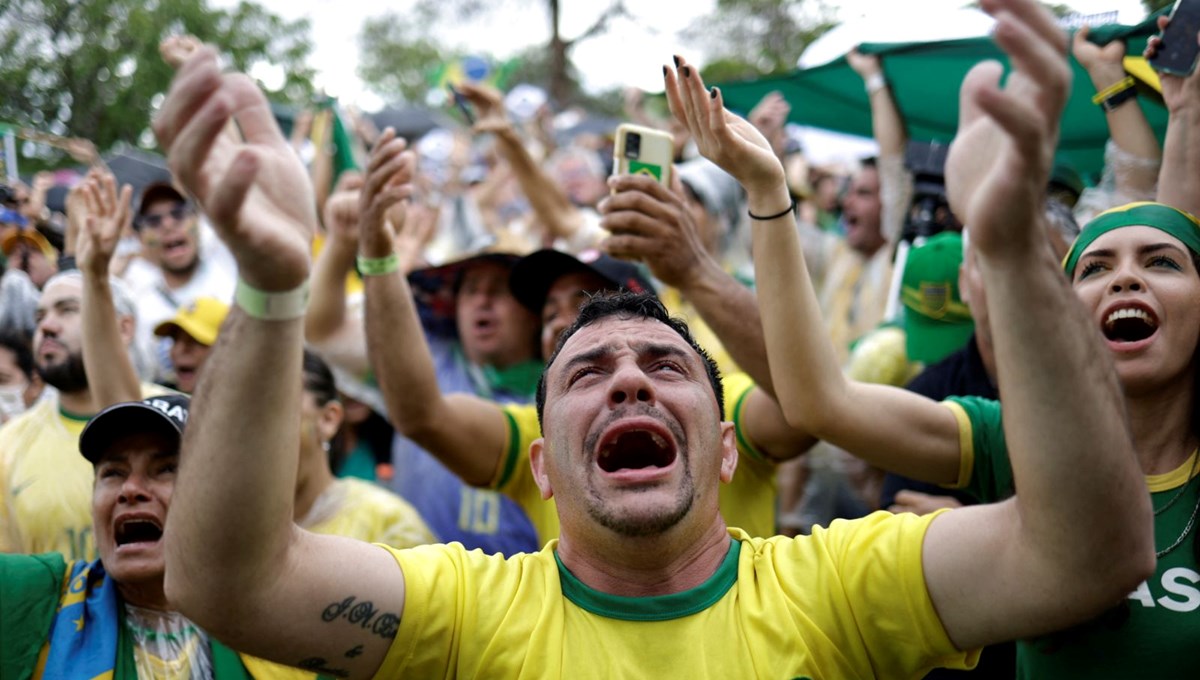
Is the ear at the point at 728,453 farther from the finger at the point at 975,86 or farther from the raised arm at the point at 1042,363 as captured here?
the finger at the point at 975,86

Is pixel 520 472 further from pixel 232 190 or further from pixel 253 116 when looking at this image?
pixel 232 190

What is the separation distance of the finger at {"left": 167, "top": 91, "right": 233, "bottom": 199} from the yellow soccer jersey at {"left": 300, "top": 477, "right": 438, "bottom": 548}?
7.08ft

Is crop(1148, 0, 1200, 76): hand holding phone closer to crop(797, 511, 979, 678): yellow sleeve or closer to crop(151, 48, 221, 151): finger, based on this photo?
crop(797, 511, 979, 678): yellow sleeve

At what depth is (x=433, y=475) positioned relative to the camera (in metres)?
4.66

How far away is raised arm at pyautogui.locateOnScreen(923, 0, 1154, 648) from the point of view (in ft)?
5.51

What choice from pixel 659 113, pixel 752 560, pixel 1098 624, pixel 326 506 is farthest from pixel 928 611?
pixel 659 113

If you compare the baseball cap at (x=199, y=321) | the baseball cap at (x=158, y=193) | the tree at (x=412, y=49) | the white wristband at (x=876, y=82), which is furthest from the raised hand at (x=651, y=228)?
the tree at (x=412, y=49)

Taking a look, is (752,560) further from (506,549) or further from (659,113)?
(659,113)

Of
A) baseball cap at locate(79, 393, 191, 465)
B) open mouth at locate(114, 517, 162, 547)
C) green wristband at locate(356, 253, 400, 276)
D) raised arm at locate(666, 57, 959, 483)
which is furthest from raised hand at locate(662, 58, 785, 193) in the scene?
open mouth at locate(114, 517, 162, 547)

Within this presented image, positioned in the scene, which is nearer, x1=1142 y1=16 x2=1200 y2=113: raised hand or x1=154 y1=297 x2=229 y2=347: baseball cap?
x1=1142 y1=16 x2=1200 y2=113: raised hand

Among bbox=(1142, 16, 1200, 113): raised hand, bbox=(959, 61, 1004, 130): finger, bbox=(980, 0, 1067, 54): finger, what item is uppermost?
bbox=(980, 0, 1067, 54): finger

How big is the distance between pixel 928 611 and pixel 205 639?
1764mm

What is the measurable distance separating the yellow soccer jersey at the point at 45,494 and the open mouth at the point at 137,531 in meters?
0.81

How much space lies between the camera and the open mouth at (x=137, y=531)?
2912 millimetres
